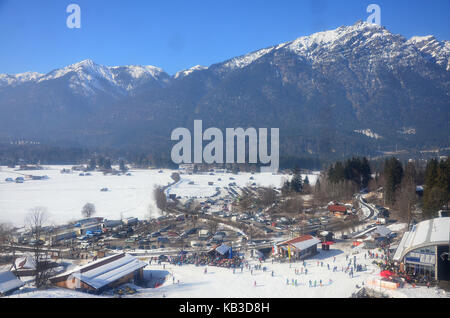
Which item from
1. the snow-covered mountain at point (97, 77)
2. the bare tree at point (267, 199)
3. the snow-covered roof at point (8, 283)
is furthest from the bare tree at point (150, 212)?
the snow-covered mountain at point (97, 77)

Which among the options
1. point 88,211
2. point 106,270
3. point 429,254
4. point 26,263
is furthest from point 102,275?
point 88,211

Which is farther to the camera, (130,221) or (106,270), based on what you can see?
(130,221)

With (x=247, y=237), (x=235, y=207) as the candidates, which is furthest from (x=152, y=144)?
(x=247, y=237)

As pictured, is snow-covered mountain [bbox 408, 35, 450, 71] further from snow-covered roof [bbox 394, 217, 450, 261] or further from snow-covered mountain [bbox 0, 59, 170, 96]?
snow-covered mountain [bbox 0, 59, 170, 96]

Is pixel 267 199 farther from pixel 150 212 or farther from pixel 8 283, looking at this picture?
pixel 8 283
